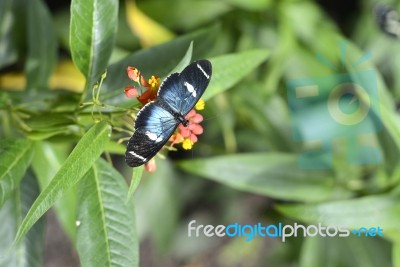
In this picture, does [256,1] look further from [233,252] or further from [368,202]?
[233,252]

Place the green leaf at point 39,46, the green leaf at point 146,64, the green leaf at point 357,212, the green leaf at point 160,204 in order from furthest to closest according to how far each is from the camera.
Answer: the green leaf at point 160,204 → the green leaf at point 39,46 → the green leaf at point 357,212 → the green leaf at point 146,64

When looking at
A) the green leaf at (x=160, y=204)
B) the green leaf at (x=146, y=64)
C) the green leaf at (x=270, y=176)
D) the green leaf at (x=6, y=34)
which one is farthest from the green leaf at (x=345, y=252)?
the green leaf at (x=6, y=34)

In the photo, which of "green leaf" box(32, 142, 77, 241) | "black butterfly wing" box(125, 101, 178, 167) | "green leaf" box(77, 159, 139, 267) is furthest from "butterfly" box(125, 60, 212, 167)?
"green leaf" box(32, 142, 77, 241)

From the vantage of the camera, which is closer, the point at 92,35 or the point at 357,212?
the point at 92,35

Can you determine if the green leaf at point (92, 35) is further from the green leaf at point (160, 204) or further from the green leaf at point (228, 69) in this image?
the green leaf at point (160, 204)

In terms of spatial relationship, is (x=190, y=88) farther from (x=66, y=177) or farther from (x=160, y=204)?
(x=160, y=204)

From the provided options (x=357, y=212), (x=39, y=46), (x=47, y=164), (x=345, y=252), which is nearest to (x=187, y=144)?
(x=47, y=164)

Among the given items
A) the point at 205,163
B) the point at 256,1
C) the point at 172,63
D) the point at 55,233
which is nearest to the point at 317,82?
the point at 256,1

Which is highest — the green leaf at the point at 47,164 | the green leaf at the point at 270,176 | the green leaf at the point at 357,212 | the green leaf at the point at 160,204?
the green leaf at the point at 160,204
